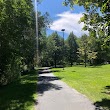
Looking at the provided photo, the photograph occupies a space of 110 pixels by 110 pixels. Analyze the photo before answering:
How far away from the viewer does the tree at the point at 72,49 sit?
353 feet

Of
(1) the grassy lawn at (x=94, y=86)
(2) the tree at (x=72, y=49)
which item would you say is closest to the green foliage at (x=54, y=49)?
(2) the tree at (x=72, y=49)

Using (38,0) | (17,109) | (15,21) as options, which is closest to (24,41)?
(15,21)

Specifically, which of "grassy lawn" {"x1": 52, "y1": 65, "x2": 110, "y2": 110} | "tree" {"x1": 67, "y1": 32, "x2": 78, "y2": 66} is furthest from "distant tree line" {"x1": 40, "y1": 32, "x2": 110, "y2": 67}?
"grassy lawn" {"x1": 52, "y1": 65, "x2": 110, "y2": 110}

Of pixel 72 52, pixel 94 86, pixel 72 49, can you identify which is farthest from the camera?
pixel 72 49

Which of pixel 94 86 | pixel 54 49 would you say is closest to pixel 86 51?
pixel 54 49

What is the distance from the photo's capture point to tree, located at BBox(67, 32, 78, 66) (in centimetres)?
10753

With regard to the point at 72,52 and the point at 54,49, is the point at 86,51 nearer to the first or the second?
the point at 54,49

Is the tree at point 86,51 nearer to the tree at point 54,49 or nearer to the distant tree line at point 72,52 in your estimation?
the distant tree line at point 72,52

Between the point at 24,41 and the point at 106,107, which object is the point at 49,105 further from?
the point at 24,41

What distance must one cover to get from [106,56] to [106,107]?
85.0 m

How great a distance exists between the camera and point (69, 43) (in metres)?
113

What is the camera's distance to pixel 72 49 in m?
111

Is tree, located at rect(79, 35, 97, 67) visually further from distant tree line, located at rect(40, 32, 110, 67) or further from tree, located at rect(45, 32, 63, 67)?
tree, located at rect(45, 32, 63, 67)

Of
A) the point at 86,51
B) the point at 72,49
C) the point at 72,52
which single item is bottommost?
the point at 86,51
